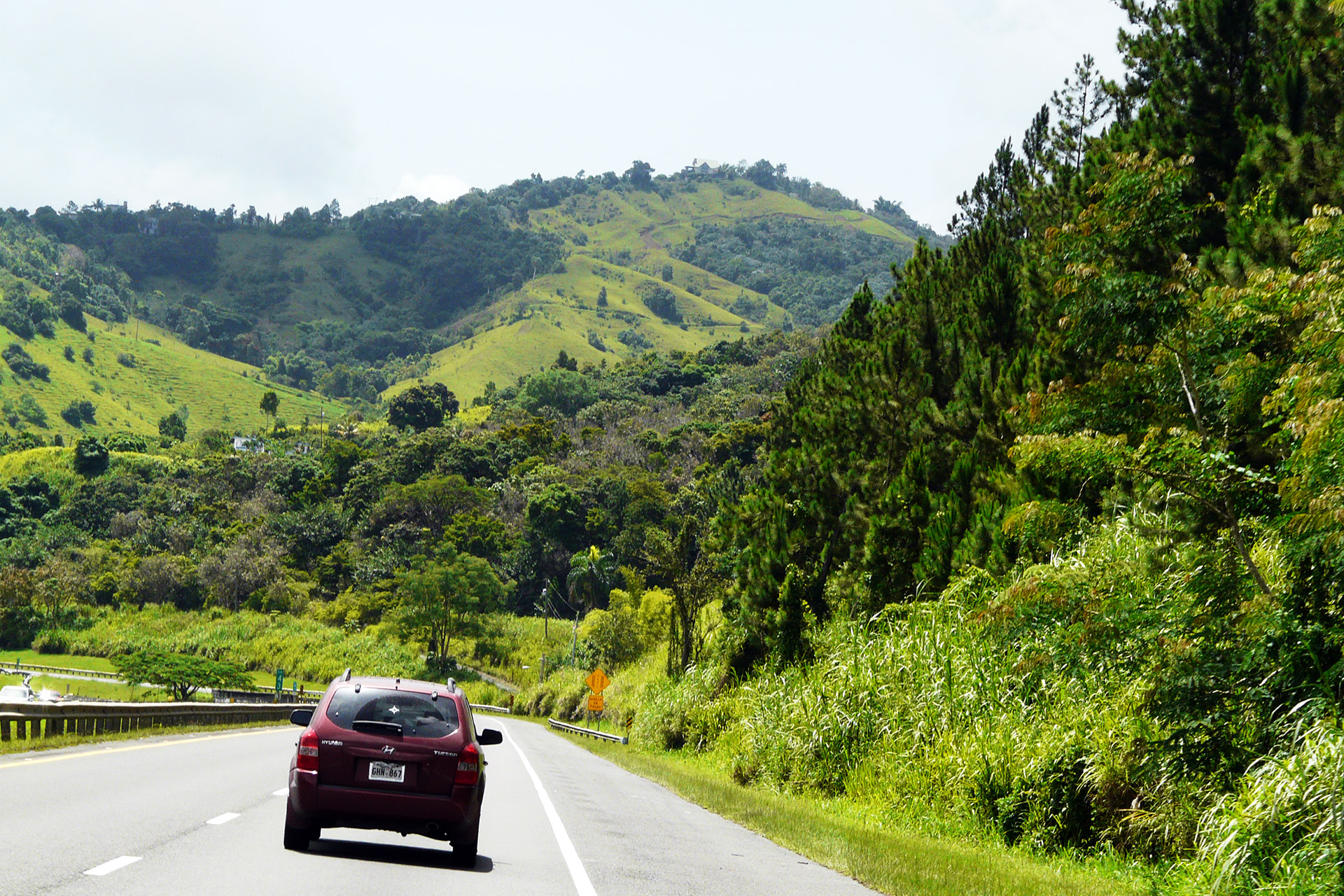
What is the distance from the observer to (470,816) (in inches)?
411

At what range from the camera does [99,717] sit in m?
24.9

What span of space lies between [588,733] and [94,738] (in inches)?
1133

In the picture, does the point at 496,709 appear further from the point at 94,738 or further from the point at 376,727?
the point at 376,727

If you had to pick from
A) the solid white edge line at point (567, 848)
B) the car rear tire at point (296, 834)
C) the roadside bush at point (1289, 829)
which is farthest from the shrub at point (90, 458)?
the roadside bush at point (1289, 829)

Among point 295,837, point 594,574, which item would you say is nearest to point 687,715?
point 295,837

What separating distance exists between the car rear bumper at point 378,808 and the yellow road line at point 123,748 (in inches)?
331

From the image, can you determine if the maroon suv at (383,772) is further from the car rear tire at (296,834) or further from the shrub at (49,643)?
the shrub at (49,643)

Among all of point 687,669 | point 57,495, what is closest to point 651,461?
point 57,495

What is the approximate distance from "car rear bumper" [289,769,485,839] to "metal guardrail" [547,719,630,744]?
31.9m

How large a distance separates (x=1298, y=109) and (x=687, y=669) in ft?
89.8

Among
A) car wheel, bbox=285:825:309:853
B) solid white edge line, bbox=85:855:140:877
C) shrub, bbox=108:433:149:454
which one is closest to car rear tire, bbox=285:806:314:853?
car wheel, bbox=285:825:309:853

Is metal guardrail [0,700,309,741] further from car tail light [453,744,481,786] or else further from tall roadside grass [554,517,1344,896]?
tall roadside grass [554,517,1344,896]

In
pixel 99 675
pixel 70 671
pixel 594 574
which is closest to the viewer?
pixel 70 671

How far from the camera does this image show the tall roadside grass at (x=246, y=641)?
9200 cm
